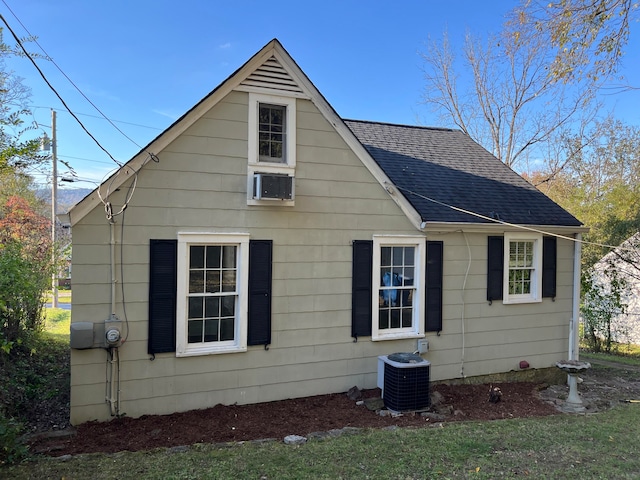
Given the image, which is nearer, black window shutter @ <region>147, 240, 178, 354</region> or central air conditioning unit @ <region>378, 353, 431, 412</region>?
black window shutter @ <region>147, 240, 178, 354</region>

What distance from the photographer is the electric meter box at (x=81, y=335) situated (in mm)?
5539

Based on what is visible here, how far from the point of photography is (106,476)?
4.08m

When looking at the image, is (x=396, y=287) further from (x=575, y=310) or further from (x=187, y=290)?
(x=575, y=310)

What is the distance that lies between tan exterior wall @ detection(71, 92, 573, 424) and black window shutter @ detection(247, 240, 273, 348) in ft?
0.43

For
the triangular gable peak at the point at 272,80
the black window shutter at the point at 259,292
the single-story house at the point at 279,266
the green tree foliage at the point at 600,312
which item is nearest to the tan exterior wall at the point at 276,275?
the single-story house at the point at 279,266

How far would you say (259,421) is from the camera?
6.06 m

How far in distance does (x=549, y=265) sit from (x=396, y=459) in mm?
6060

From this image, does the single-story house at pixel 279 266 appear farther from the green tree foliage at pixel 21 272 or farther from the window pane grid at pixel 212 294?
the green tree foliage at pixel 21 272

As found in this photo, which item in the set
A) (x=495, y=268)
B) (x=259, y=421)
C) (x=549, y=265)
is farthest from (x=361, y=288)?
(x=549, y=265)

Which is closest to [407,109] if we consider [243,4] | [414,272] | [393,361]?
[243,4]

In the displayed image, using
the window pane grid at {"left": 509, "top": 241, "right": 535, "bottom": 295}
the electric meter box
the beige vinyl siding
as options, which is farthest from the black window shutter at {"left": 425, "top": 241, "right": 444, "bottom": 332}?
the electric meter box

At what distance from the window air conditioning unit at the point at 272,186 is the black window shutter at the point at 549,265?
551 centimetres

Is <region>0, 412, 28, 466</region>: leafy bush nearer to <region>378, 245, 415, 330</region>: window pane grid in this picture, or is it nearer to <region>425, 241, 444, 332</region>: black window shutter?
<region>378, 245, 415, 330</region>: window pane grid

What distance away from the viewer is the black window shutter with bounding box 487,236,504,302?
841cm
